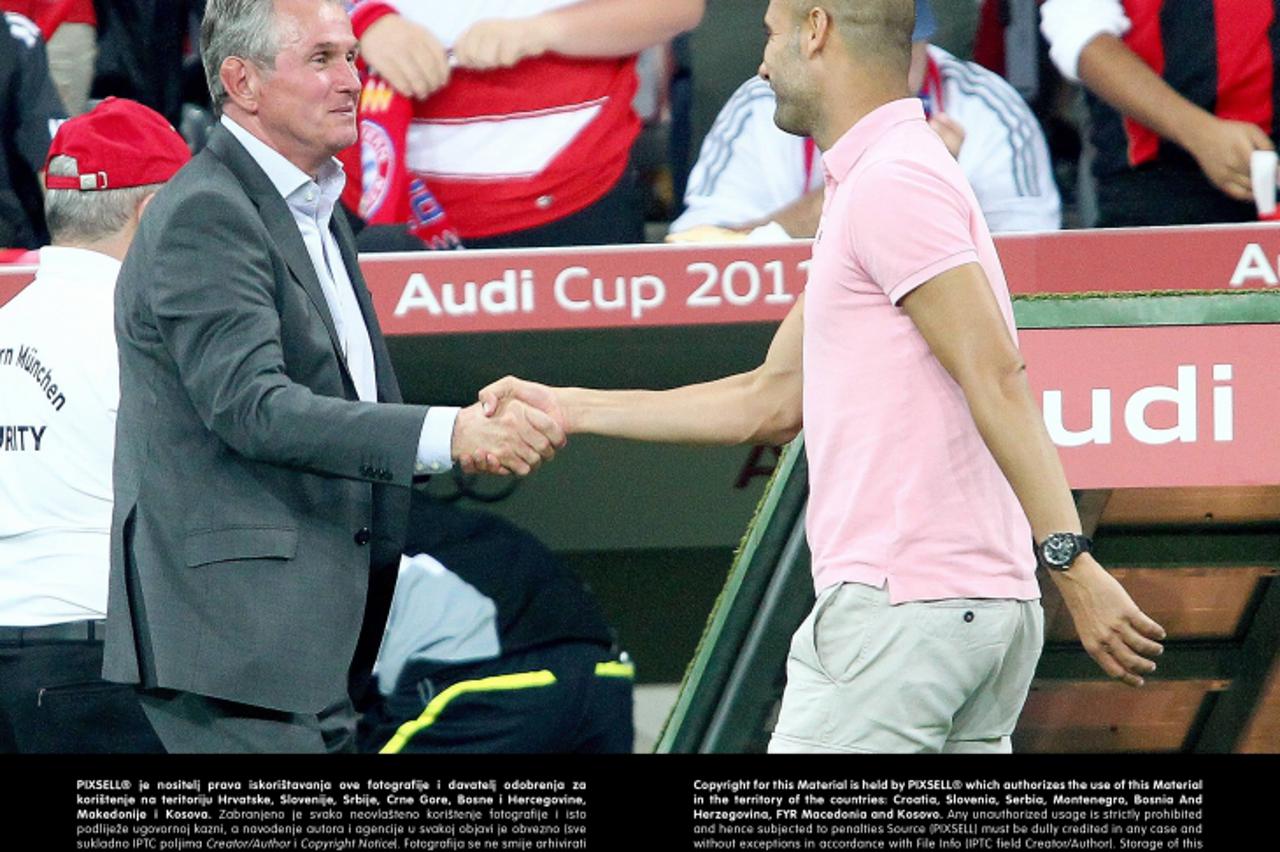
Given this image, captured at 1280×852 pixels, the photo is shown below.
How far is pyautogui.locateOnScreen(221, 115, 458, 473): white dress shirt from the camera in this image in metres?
3.17

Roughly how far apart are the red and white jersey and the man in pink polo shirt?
5.78ft

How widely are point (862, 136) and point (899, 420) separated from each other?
384 millimetres

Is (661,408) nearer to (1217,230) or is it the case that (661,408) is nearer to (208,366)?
(208,366)

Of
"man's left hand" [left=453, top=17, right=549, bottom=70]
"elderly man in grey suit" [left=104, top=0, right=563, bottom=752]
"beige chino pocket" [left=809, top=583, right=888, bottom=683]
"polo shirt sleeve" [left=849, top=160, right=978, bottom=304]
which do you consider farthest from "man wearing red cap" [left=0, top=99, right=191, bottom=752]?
"polo shirt sleeve" [left=849, top=160, right=978, bottom=304]

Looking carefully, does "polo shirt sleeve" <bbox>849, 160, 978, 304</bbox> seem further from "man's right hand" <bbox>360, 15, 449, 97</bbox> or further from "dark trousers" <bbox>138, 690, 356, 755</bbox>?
"man's right hand" <bbox>360, 15, 449, 97</bbox>

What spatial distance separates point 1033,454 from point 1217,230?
1.73 metres

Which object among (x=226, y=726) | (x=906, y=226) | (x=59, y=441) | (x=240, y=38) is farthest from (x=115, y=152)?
(x=906, y=226)

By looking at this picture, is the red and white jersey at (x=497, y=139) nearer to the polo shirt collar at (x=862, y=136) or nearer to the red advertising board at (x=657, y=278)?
the red advertising board at (x=657, y=278)

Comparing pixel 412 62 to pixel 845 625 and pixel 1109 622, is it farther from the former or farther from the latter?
pixel 1109 622

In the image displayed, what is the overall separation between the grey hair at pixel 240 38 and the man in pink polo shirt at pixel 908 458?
794 millimetres

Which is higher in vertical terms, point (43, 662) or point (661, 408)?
point (661, 408)

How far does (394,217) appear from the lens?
4.66 meters
